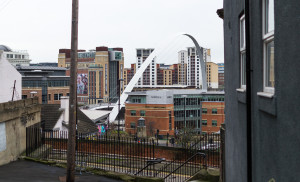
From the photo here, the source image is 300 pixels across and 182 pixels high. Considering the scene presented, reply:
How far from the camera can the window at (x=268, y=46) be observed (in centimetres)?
394

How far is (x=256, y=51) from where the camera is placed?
180 inches

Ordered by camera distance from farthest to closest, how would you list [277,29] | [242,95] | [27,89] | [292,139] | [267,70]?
1. [27,89]
2. [242,95]
3. [267,70]
4. [277,29]
5. [292,139]

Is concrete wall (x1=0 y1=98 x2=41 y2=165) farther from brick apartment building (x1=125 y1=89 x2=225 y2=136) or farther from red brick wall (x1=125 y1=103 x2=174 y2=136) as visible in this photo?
red brick wall (x1=125 y1=103 x2=174 y2=136)

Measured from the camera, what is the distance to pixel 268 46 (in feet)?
13.6

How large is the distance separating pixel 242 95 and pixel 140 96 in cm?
7984

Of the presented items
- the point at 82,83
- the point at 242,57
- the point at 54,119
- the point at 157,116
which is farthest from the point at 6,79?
the point at 82,83

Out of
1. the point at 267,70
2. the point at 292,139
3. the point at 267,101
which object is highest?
the point at 267,70

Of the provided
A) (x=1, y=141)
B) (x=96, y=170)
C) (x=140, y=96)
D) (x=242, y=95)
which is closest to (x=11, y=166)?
(x=1, y=141)

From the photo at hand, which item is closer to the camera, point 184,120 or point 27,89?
point 184,120

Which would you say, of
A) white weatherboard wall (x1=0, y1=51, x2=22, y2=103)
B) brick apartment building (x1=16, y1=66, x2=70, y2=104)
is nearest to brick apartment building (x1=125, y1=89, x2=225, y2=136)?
brick apartment building (x1=16, y1=66, x2=70, y2=104)

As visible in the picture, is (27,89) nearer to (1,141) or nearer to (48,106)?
(48,106)

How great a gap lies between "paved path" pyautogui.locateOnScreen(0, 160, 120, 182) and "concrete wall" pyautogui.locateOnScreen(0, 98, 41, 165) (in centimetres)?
59

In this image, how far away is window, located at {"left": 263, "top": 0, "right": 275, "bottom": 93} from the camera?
12.9ft

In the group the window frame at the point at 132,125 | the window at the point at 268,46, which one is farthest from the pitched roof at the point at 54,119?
the window frame at the point at 132,125
